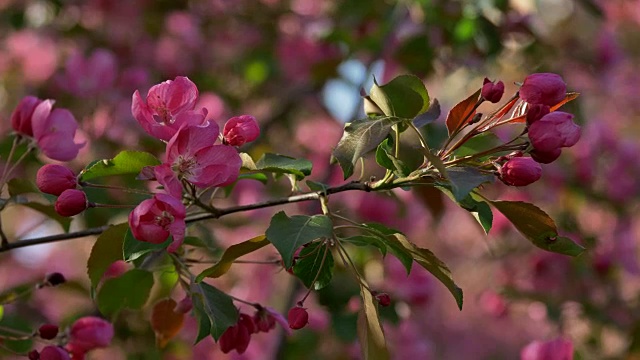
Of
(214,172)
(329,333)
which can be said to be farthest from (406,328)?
(214,172)

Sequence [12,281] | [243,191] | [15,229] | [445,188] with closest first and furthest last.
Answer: [445,188] < [243,191] < [12,281] < [15,229]

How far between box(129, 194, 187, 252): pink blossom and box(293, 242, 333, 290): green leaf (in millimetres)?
152

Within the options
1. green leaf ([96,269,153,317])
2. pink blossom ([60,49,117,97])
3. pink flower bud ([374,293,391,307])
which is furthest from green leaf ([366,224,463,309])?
pink blossom ([60,49,117,97])

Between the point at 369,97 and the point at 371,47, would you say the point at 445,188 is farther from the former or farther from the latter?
the point at 371,47

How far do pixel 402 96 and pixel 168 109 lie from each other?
0.25m

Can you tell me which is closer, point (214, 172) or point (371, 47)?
point (214, 172)

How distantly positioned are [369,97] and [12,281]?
10.6 feet

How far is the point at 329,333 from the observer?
239 cm

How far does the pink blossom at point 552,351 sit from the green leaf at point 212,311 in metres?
0.63

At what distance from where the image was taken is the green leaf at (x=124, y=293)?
117cm

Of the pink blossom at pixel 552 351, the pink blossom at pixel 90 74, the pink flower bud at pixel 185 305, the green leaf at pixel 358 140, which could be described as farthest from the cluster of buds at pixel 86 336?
the pink blossom at pixel 90 74

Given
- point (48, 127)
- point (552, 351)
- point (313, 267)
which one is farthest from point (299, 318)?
point (552, 351)

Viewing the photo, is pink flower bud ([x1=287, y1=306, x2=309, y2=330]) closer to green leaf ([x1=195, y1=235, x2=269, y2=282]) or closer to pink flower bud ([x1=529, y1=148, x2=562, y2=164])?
green leaf ([x1=195, y1=235, x2=269, y2=282])

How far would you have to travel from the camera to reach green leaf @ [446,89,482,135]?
97cm
